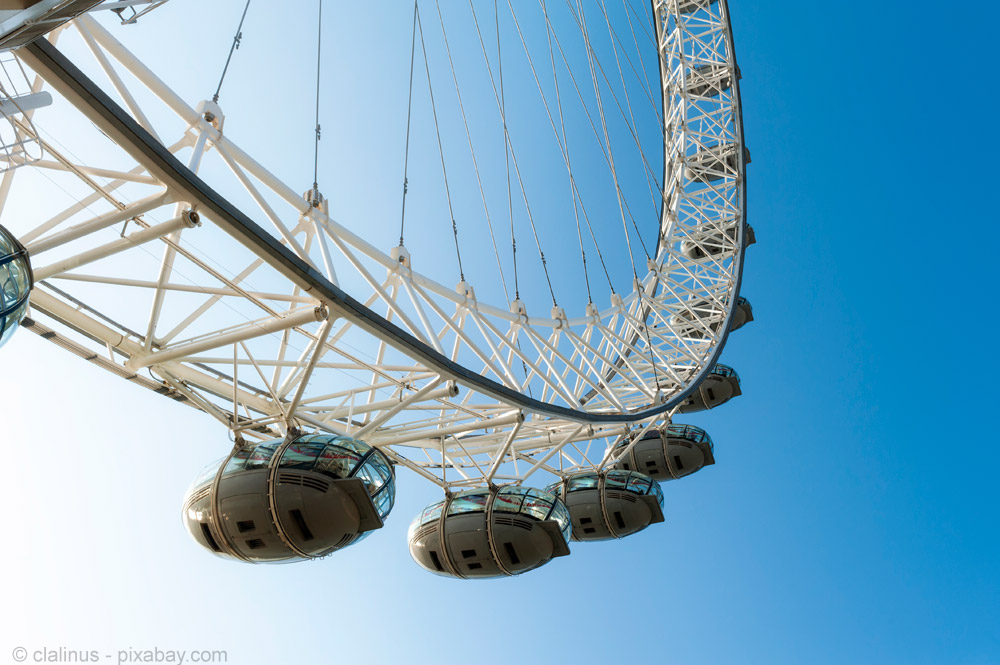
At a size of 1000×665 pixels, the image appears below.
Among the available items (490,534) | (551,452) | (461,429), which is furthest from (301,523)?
(551,452)

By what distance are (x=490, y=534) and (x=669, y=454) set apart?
14548 millimetres

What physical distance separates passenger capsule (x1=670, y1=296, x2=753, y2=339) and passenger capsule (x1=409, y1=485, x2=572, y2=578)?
17.1 meters

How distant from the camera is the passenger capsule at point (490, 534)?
1555 cm

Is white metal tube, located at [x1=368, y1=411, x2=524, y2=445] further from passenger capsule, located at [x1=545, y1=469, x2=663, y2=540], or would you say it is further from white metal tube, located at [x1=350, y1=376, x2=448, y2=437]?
passenger capsule, located at [x1=545, y1=469, x2=663, y2=540]

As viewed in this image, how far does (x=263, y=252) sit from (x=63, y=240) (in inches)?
90.8

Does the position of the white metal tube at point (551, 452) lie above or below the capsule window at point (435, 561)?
above

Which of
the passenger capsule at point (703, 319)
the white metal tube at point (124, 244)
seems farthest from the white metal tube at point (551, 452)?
the passenger capsule at point (703, 319)

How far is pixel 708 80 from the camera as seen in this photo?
1443 inches

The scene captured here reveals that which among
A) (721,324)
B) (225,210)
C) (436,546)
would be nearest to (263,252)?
(225,210)

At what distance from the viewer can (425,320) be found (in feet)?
50.7

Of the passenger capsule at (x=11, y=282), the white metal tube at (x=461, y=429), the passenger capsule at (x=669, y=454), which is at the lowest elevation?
the passenger capsule at (x=11, y=282)

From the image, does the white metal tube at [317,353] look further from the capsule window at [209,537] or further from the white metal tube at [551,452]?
the white metal tube at [551,452]

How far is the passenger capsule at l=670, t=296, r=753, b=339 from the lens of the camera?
3303cm

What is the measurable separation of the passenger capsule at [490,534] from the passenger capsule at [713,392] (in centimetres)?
1930
